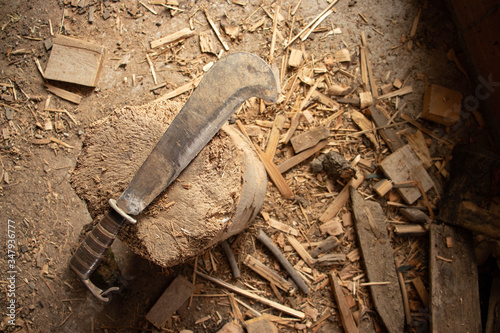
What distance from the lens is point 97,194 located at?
199 cm

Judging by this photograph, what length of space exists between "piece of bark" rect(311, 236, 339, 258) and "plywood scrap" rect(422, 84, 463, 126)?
1.51 meters

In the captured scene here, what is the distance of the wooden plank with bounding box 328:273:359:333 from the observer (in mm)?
2648

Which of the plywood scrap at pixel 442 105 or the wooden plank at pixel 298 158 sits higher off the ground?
the plywood scrap at pixel 442 105

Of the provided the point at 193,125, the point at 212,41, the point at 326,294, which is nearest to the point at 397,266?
the point at 326,294

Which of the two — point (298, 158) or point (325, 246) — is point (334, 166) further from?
point (325, 246)

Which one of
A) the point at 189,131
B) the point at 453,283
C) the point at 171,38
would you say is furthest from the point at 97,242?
the point at 453,283

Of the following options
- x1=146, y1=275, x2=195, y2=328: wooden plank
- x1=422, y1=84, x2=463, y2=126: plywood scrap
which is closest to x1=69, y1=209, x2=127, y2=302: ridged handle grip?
x1=146, y1=275, x2=195, y2=328: wooden plank

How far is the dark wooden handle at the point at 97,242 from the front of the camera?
185cm

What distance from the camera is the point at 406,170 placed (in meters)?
2.92

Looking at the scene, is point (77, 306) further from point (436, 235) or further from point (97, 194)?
point (436, 235)

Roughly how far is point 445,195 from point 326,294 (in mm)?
1439

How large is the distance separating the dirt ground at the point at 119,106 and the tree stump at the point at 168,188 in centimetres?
98

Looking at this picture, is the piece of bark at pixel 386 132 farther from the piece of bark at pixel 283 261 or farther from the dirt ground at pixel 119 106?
the piece of bark at pixel 283 261

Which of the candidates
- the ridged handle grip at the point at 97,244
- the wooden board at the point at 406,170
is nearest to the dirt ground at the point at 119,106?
the wooden board at the point at 406,170
